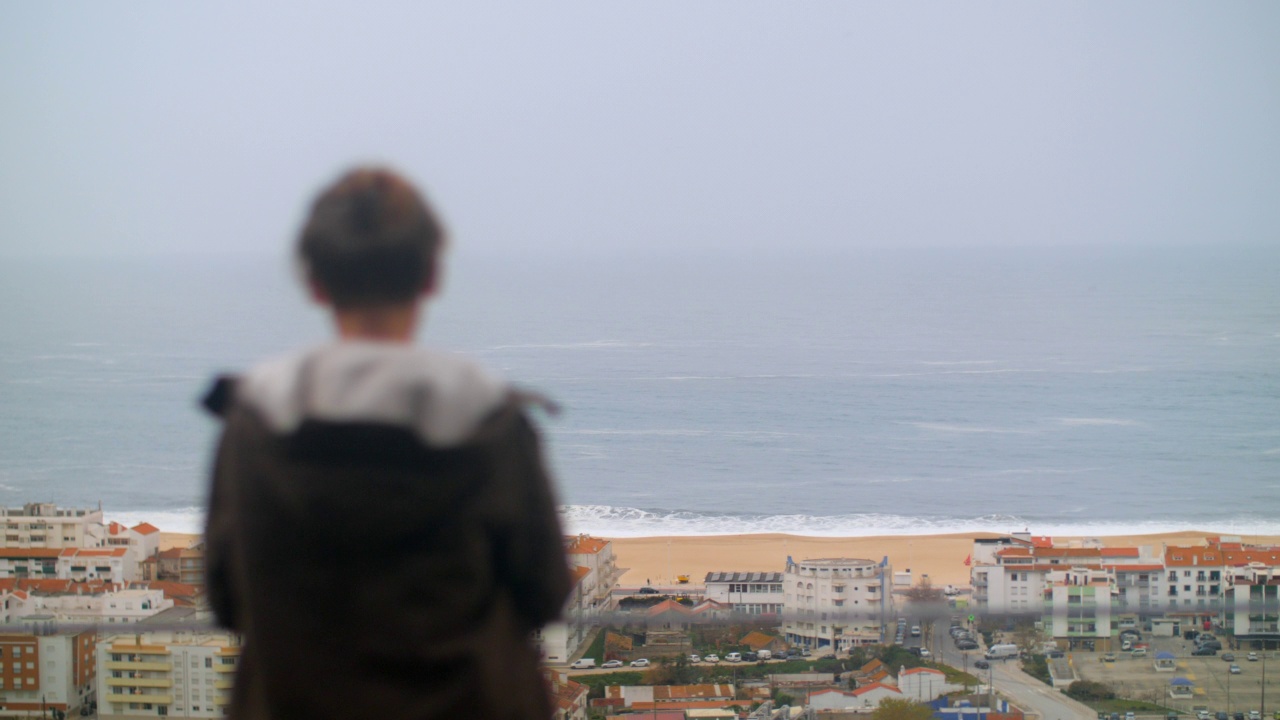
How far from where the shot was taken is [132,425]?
24.3 m

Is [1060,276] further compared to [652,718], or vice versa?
[1060,276]

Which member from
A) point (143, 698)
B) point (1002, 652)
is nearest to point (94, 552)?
point (143, 698)

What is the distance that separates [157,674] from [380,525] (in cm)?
173

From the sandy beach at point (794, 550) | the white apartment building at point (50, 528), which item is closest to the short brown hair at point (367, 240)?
the white apartment building at point (50, 528)

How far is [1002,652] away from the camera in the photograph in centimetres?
236

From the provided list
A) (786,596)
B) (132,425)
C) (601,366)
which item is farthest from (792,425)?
(786,596)

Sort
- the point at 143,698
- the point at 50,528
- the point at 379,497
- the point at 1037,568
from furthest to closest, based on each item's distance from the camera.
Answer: the point at 50,528 < the point at 1037,568 < the point at 143,698 < the point at 379,497

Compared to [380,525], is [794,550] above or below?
below

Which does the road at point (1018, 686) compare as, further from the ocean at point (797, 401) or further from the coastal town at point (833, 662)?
the ocean at point (797, 401)

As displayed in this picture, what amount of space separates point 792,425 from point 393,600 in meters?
24.1

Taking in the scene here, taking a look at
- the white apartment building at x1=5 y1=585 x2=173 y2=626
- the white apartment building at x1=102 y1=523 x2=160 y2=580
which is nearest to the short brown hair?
the white apartment building at x1=5 y1=585 x2=173 y2=626

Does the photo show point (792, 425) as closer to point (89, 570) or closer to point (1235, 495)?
point (1235, 495)

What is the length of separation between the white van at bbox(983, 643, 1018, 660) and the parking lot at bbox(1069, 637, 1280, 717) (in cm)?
14

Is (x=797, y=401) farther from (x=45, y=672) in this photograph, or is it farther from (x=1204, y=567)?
(x=45, y=672)
